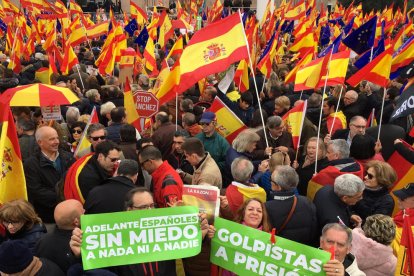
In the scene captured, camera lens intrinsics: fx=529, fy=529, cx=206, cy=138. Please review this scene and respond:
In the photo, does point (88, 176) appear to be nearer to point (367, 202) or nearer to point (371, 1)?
point (367, 202)

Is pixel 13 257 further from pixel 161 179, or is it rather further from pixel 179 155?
pixel 179 155

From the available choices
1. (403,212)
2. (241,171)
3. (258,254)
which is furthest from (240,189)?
(403,212)

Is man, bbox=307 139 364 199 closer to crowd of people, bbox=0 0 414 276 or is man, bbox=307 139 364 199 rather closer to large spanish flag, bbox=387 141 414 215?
crowd of people, bbox=0 0 414 276

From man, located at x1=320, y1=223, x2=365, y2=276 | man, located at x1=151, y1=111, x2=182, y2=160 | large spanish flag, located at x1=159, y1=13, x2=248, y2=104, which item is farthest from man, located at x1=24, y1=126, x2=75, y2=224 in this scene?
man, located at x1=320, y1=223, x2=365, y2=276

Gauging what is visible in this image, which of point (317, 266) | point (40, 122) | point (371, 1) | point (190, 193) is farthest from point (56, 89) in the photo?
point (371, 1)

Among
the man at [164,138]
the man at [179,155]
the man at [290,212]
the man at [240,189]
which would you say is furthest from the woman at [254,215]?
the man at [164,138]

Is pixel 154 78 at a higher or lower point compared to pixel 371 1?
lower

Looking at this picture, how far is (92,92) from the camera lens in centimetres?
939

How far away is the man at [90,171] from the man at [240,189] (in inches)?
51.8

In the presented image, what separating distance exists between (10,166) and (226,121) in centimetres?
368

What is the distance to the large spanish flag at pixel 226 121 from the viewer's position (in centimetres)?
773

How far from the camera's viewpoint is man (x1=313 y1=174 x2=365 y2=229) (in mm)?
4688

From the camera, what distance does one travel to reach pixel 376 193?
17.0ft

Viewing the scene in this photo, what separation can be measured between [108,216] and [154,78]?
7.31 m
